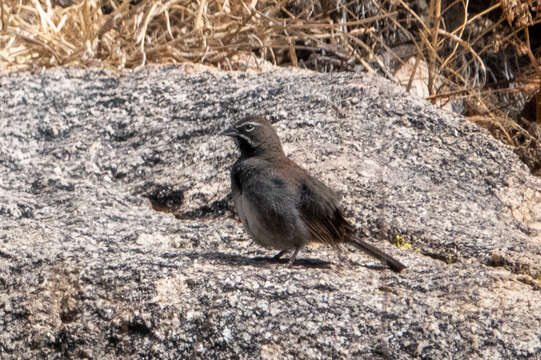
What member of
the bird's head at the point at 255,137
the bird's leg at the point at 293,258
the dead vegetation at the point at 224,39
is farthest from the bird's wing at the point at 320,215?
the dead vegetation at the point at 224,39

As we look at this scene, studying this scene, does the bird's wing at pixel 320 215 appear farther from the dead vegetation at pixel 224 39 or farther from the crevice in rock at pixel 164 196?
the dead vegetation at pixel 224 39

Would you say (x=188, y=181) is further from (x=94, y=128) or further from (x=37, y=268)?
(x=37, y=268)

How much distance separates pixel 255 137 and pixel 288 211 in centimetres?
59

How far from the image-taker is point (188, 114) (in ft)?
19.2

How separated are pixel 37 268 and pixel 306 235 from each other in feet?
4.34

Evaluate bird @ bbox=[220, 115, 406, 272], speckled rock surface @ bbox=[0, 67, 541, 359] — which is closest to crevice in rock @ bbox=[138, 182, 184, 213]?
speckled rock surface @ bbox=[0, 67, 541, 359]

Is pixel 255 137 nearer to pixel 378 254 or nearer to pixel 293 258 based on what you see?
pixel 293 258

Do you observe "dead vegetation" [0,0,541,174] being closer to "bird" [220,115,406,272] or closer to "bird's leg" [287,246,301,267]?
"bird" [220,115,406,272]

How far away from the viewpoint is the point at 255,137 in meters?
4.57

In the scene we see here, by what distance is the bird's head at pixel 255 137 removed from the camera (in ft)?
14.9

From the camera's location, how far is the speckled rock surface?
344cm

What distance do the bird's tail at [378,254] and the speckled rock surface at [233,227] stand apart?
0.05m

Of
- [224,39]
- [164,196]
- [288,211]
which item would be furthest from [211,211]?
[224,39]

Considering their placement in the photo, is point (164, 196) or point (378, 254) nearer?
point (378, 254)
